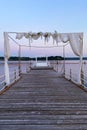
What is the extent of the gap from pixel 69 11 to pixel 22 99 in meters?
10.2

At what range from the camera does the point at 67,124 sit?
12.6 ft

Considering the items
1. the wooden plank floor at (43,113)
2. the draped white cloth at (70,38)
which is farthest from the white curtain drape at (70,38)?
the wooden plank floor at (43,113)

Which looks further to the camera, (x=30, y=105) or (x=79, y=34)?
(x=79, y=34)

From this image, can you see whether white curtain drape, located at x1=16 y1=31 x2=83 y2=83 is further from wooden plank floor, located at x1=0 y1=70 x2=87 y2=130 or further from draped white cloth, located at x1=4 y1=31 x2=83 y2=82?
wooden plank floor, located at x1=0 y1=70 x2=87 y2=130

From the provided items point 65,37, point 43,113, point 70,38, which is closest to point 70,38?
point 70,38

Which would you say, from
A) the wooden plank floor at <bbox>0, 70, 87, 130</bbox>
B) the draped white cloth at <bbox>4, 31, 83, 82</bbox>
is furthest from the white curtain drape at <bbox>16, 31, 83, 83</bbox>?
the wooden plank floor at <bbox>0, 70, 87, 130</bbox>

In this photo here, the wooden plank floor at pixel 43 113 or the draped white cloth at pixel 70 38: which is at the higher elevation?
the draped white cloth at pixel 70 38

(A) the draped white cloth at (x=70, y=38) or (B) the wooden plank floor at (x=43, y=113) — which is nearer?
(B) the wooden plank floor at (x=43, y=113)

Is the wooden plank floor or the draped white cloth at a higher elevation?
the draped white cloth

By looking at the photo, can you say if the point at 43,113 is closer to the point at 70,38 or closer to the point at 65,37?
the point at 70,38

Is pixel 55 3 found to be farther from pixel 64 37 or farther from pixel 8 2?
pixel 64 37

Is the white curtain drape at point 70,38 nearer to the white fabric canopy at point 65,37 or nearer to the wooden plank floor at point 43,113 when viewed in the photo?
the white fabric canopy at point 65,37

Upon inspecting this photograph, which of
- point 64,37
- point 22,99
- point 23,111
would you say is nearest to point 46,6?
point 64,37

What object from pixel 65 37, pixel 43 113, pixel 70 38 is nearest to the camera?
pixel 43 113
